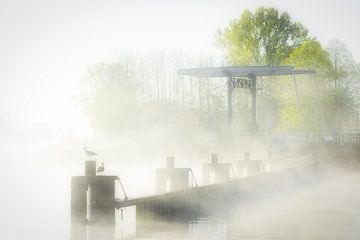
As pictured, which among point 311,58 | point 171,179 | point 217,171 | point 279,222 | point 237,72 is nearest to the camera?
point 279,222

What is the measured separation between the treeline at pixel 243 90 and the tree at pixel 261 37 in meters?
0.08

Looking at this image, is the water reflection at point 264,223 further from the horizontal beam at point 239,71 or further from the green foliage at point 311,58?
the green foliage at point 311,58

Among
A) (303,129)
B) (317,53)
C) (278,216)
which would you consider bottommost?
(278,216)

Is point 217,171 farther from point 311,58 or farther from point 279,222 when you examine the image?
point 311,58

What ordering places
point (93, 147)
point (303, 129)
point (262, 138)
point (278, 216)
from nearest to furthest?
point (278, 216)
point (262, 138)
point (303, 129)
point (93, 147)

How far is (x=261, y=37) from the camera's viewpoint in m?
61.3

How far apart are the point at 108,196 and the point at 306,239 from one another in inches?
219

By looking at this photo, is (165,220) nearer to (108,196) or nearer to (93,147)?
(108,196)

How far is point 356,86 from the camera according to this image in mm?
59906

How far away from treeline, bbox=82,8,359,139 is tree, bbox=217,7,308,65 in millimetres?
79

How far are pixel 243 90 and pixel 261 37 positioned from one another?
4.46m

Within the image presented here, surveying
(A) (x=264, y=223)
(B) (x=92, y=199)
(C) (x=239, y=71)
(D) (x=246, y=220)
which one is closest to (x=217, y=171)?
(D) (x=246, y=220)

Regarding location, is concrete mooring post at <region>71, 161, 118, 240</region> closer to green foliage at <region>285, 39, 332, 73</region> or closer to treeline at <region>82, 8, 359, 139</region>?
treeline at <region>82, 8, 359, 139</region>

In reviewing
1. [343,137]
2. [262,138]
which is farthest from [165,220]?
[343,137]
